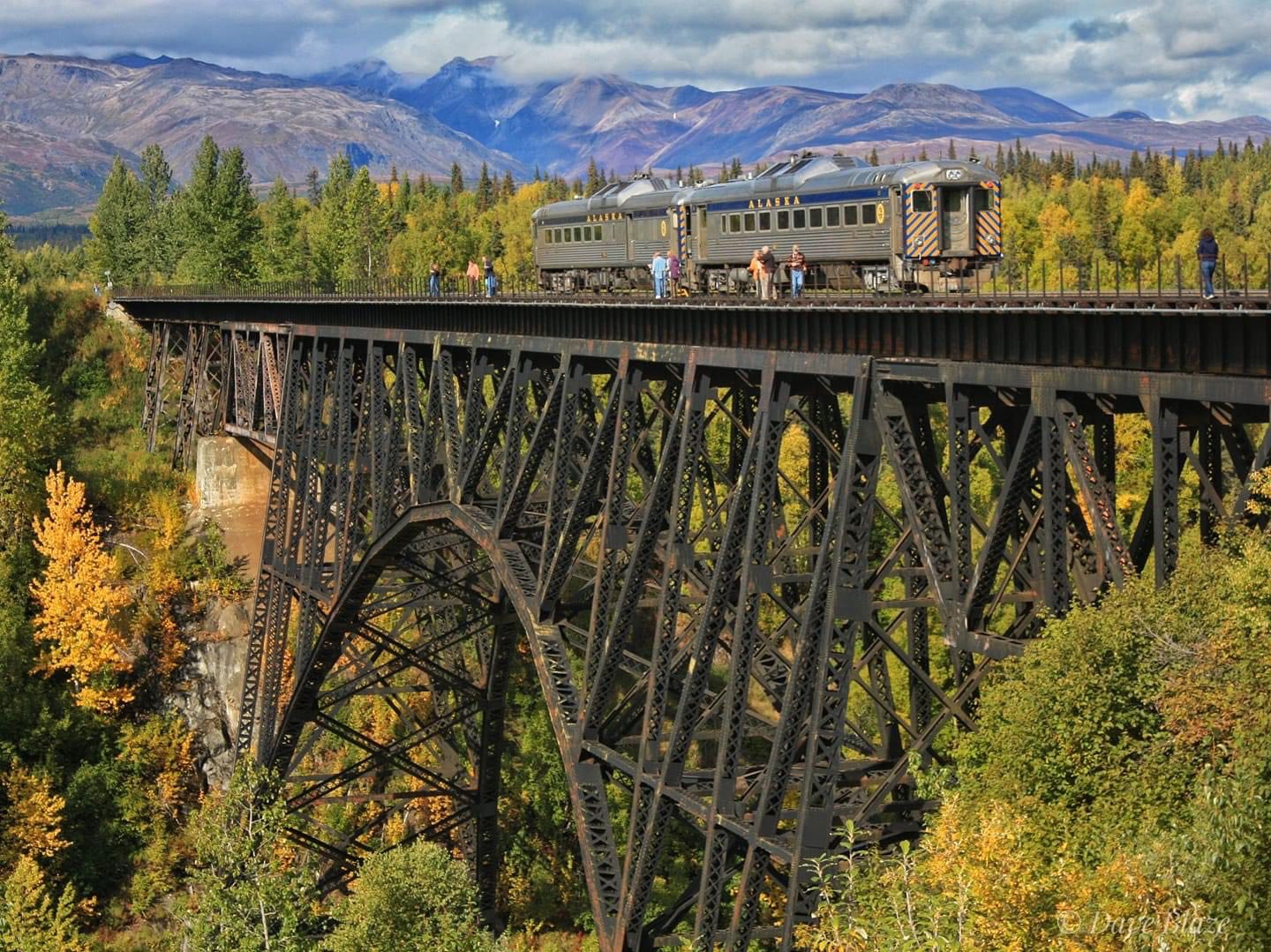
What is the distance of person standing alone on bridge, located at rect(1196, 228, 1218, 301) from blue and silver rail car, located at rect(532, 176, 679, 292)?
25226mm

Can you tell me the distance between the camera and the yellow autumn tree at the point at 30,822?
133 feet

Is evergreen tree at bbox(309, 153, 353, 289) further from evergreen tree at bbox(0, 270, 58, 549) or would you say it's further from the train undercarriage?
the train undercarriage

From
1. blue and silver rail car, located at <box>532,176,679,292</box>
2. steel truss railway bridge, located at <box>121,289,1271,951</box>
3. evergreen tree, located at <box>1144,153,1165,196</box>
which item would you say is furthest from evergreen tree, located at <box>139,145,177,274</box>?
evergreen tree, located at <box>1144,153,1165,196</box>

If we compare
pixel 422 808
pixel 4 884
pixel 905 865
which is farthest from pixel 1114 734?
pixel 422 808

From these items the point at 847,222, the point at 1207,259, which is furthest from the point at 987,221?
the point at 1207,259

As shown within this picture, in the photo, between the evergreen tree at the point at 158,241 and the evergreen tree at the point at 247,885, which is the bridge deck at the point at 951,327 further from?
the evergreen tree at the point at 158,241

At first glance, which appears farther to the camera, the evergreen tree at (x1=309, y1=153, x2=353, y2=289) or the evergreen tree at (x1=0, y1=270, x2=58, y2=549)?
the evergreen tree at (x1=309, y1=153, x2=353, y2=289)

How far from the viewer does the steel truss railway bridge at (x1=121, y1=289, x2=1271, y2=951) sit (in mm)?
14078

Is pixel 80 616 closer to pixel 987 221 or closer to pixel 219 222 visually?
pixel 987 221

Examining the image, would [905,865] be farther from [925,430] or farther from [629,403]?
[629,403]

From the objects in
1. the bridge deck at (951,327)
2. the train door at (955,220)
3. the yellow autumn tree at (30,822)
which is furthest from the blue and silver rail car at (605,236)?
the yellow autumn tree at (30,822)

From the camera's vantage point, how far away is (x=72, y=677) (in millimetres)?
45375

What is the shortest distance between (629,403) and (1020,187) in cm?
13103

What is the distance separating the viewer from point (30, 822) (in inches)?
1598
